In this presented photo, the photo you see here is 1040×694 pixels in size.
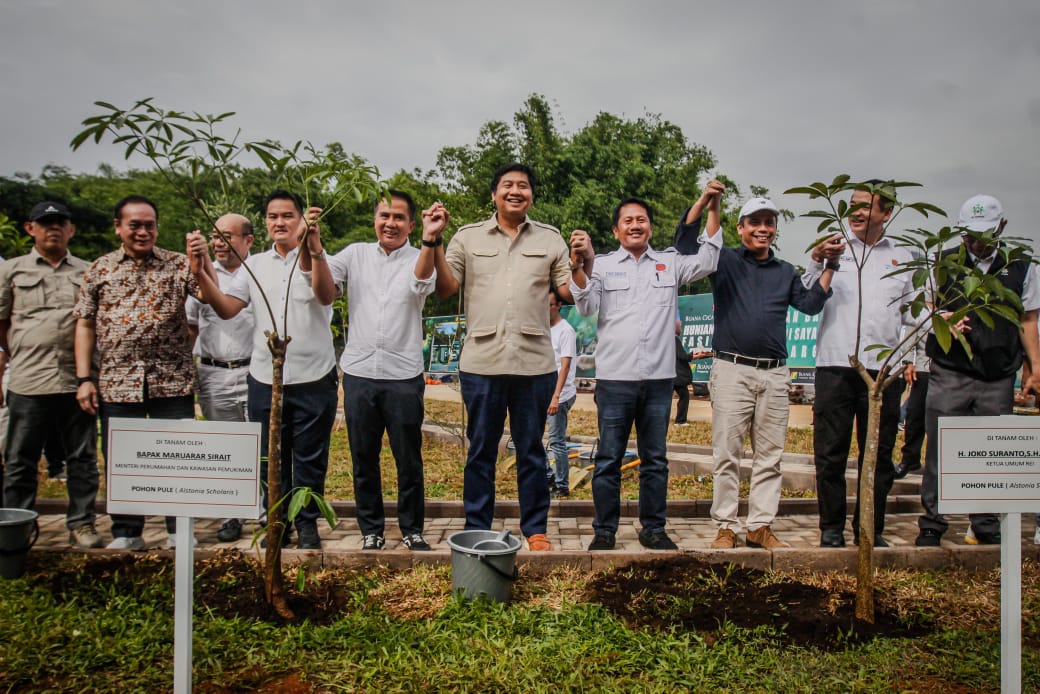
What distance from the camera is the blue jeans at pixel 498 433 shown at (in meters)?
4.35

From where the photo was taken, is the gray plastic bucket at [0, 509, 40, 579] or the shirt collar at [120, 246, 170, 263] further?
the shirt collar at [120, 246, 170, 263]

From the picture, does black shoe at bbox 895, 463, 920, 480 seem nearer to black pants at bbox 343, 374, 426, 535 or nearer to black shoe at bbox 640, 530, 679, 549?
black shoe at bbox 640, 530, 679, 549

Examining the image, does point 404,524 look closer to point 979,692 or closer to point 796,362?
point 979,692

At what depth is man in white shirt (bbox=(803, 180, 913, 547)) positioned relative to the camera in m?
4.60

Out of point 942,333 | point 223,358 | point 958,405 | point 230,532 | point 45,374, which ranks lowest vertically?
point 230,532

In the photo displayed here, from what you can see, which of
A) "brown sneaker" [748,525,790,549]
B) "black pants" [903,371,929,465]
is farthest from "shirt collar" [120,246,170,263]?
"black pants" [903,371,929,465]

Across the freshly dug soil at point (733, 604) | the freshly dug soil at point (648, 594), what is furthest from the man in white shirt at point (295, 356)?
the freshly dug soil at point (733, 604)

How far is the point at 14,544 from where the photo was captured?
13.1 feet

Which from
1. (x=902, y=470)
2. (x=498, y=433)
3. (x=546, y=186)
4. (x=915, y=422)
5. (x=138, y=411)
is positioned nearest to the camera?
(x=498, y=433)

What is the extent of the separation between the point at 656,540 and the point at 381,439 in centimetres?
188

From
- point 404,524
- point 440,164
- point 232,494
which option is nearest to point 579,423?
point 404,524

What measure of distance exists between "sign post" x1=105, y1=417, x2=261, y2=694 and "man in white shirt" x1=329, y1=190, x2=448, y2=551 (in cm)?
165

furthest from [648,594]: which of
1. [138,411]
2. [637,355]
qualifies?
[138,411]

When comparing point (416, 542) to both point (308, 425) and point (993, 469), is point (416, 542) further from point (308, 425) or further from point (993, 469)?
point (993, 469)
